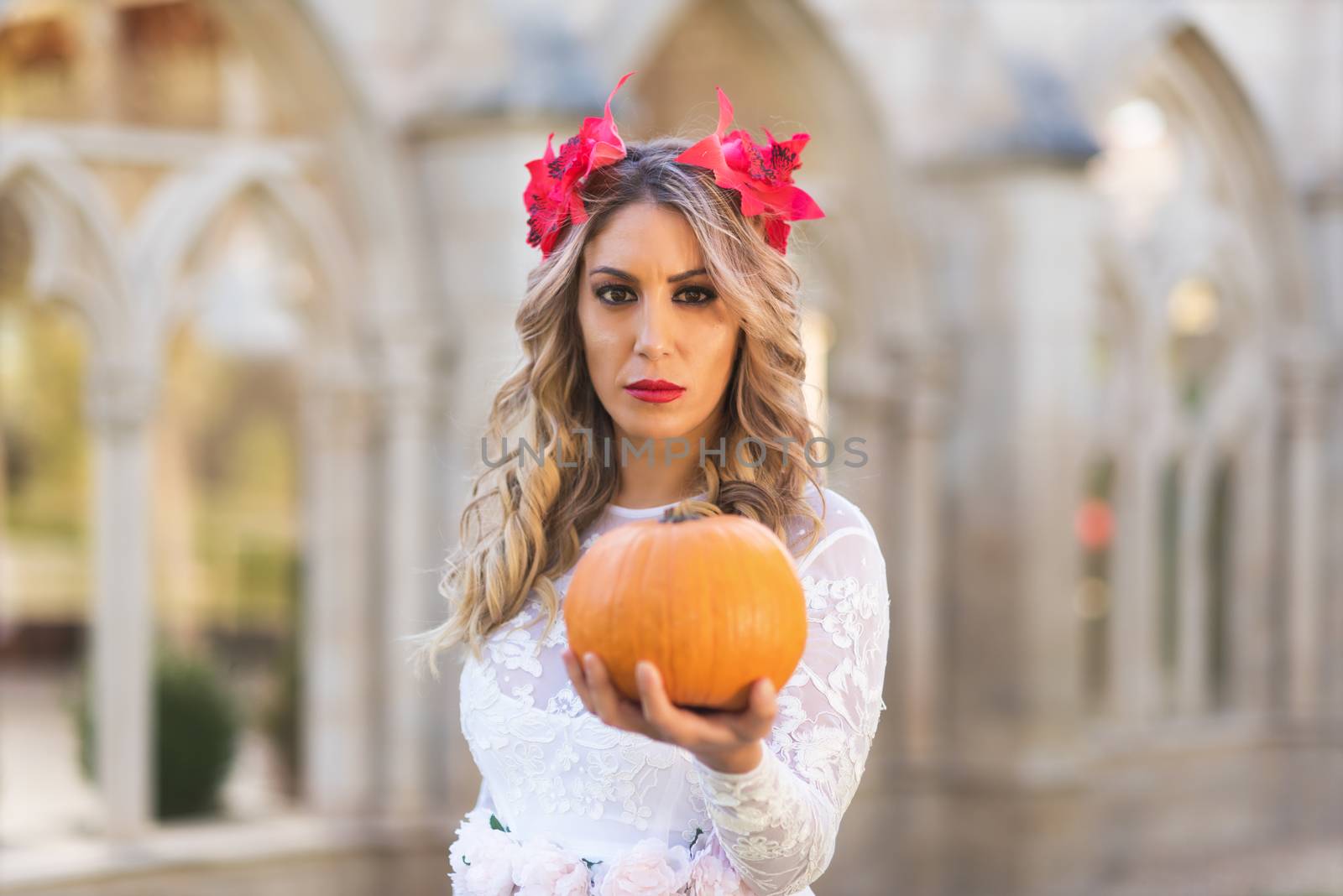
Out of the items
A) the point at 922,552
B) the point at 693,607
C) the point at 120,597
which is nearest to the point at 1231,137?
the point at 922,552

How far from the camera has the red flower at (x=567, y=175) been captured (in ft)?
5.39

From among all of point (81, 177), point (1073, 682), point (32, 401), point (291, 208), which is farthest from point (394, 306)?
point (32, 401)

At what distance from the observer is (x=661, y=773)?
1.63m

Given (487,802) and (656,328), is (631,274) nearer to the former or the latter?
(656,328)

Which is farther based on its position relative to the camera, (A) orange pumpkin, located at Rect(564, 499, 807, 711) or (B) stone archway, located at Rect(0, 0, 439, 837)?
(B) stone archway, located at Rect(0, 0, 439, 837)

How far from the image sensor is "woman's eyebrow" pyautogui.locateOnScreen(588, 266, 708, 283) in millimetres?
1558

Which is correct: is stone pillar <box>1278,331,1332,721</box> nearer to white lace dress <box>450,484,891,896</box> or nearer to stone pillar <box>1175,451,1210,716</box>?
stone pillar <box>1175,451,1210,716</box>

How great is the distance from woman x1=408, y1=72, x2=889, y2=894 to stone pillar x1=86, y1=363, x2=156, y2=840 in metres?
3.38

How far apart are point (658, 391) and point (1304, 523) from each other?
21.7ft

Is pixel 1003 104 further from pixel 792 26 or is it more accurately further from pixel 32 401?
pixel 32 401

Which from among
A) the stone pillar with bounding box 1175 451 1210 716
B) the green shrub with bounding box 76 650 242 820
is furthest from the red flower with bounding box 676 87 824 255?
the stone pillar with bounding box 1175 451 1210 716

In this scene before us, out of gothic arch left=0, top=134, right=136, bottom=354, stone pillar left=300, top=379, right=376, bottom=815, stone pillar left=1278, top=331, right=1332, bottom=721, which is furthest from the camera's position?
stone pillar left=1278, top=331, right=1332, bottom=721

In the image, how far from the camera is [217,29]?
233 inches

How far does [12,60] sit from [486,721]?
17.7ft
